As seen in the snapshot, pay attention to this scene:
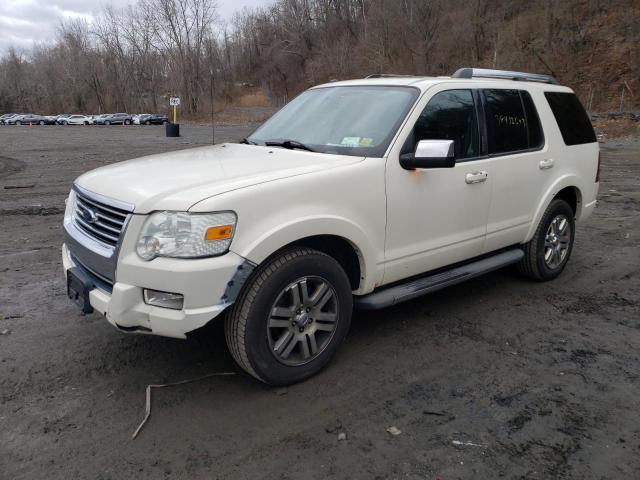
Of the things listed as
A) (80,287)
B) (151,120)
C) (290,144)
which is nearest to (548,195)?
(290,144)

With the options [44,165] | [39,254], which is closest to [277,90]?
[44,165]

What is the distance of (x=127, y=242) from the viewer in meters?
3.06

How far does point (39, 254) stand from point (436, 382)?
497 centimetres

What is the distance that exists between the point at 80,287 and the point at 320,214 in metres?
1.54

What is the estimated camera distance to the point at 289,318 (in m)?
3.36

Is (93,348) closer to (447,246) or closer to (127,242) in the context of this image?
(127,242)

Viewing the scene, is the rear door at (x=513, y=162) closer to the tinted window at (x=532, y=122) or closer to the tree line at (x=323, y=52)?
the tinted window at (x=532, y=122)

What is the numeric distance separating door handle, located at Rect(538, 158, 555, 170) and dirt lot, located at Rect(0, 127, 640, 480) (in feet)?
3.84

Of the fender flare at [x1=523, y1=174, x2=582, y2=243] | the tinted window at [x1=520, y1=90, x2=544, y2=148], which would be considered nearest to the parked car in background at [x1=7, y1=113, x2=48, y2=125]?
the tinted window at [x1=520, y1=90, x2=544, y2=148]

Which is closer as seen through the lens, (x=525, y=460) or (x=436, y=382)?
(x=525, y=460)

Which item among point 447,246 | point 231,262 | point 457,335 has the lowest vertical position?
point 457,335

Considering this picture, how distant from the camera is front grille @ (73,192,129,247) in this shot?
3193 millimetres

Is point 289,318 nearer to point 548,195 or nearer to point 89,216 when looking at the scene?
point 89,216

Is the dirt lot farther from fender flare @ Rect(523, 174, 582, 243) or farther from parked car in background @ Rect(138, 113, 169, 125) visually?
parked car in background @ Rect(138, 113, 169, 125)
